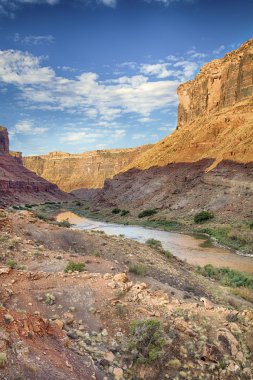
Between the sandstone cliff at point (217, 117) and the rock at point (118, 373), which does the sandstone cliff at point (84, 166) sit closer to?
the sandstone cliff at point (217, 117)

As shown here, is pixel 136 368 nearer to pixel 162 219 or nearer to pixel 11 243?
pixel 11 243

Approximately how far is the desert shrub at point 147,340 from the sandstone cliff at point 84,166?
480 ft

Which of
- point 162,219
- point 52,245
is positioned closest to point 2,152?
point 162,219

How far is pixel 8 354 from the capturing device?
14.1ft

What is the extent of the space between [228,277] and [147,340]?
1135cm

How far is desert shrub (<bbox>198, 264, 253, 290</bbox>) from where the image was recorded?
49.1ft

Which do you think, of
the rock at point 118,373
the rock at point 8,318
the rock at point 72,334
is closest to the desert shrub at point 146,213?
the rock at point 72,334

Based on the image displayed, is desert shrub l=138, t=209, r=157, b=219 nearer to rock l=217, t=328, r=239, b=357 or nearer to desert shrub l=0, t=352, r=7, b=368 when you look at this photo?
rock l=217, t=328, r=239, b=357

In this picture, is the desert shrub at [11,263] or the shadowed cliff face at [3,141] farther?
the shadowed cliff face at [3,141]

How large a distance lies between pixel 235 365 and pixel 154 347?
55.9 inches

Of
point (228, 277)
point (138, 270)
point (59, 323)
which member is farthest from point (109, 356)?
point (228, 277)

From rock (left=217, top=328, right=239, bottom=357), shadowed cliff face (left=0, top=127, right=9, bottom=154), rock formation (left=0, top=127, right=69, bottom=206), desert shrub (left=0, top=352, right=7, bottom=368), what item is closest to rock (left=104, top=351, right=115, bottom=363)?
desert shrub (left=0, top=352, right=7, bottom=368)

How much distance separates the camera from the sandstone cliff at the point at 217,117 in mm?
52722

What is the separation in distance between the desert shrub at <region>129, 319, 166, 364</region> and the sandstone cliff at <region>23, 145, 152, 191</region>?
14626cm
